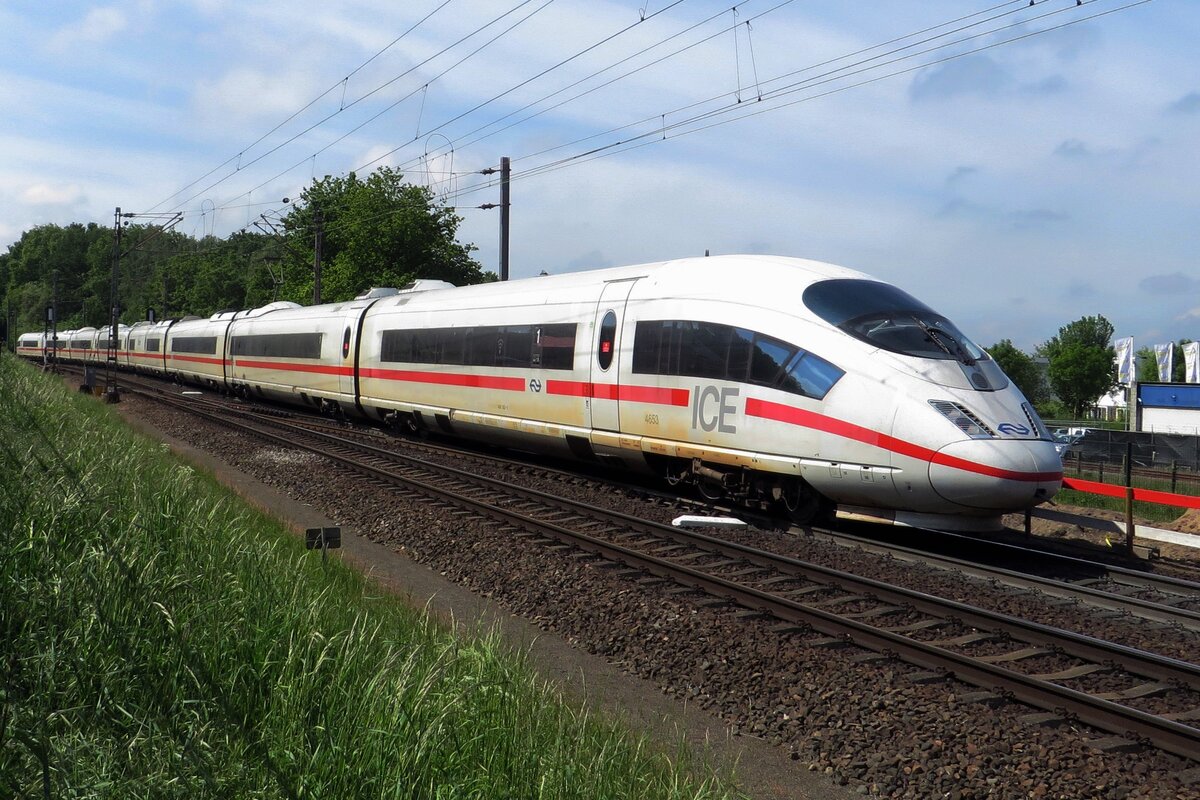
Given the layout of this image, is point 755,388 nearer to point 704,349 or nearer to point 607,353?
point 704,349

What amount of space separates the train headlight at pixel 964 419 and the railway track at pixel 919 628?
6.37 ft

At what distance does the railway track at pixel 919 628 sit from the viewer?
5398mm

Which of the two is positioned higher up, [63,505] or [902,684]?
[63,505]

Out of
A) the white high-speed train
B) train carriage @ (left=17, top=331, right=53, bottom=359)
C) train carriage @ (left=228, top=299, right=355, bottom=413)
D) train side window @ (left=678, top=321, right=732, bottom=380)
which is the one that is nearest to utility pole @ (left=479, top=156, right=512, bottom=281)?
train carriage @ (left=228, top=299, right=355, bottom=413)

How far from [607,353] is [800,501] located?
3.50 meters

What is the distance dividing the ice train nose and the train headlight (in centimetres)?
10

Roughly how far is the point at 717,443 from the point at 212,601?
679 cm

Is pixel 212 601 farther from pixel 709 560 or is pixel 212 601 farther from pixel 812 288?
pixel 812 288

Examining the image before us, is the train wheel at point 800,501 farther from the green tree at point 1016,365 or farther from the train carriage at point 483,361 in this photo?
the green tree at point 1016,365

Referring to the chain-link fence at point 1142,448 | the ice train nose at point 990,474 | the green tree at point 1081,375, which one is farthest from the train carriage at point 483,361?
the green tree at point 1081,375

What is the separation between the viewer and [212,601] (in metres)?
4.93

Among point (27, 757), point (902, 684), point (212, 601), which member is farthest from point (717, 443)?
point (27, 757)

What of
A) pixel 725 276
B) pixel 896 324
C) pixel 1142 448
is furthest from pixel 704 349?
pixel 1142 448

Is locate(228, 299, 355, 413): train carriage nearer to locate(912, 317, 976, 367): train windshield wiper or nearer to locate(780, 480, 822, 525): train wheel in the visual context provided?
locate(780, 480, 822, 525): train wheel
